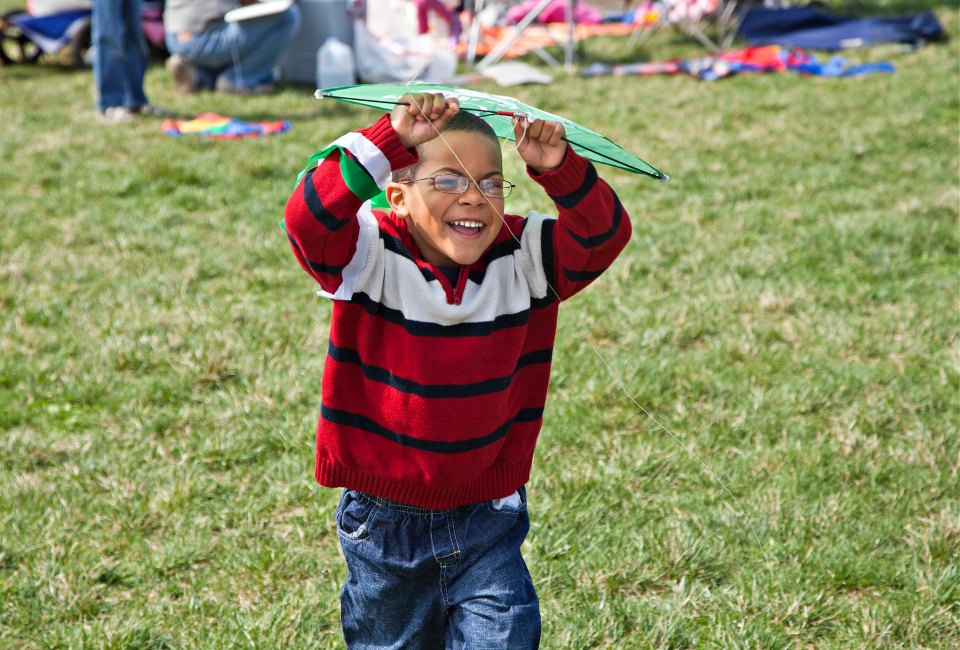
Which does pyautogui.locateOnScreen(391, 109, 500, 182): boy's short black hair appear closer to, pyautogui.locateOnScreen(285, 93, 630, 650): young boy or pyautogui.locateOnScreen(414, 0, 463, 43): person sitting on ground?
pyautogui.locateOnScreen(285, 93, 630, 650): young boy

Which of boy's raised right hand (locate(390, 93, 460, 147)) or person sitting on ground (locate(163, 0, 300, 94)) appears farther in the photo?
person sitting on ground (locate(163, 0, 300, 94))

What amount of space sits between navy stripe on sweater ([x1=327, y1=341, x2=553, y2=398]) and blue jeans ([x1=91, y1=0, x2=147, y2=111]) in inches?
262

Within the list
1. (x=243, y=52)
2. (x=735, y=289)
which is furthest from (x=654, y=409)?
(x=243, y=52)

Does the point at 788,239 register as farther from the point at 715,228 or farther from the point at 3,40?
the point at 3,40

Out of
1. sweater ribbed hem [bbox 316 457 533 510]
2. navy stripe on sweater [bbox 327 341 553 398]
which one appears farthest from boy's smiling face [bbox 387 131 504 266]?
sweater ribbed hem [bbox 316 457 533 510]

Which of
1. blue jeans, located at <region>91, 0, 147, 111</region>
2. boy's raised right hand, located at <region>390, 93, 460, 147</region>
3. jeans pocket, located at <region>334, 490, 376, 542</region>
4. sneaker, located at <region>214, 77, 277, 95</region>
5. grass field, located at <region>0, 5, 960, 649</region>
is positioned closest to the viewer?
boy's raised right hand, located at <region>390, 93, 460, 147</region>

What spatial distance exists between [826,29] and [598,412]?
849cm

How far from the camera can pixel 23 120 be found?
A: 8.02 meters

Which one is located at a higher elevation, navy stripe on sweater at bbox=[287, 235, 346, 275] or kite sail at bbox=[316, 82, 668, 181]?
kite sail at bbox=[316, 82, 668, 181]

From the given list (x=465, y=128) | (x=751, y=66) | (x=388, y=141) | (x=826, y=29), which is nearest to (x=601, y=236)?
(x=465, y=128)

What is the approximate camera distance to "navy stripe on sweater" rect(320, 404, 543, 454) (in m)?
1.99

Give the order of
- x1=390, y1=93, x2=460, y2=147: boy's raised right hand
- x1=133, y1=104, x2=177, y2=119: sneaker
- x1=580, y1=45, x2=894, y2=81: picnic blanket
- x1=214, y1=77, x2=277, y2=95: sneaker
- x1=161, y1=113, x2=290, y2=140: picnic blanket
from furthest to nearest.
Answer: x1=580, y1=45, x2=894, y2=81: picnic blanket < x1=214, y1=77, x2=277, y2=95: sneaker < x1=133, y1=104, x2=177, y2=119: sneaker < x1=161, y1=113, x2=290, y2=140: picnic blanket < x1=390, y1=93, x2=460, y2=147: boy's raised right hand

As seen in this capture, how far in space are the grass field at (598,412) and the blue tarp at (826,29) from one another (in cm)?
377

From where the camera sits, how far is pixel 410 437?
6.59 feet
